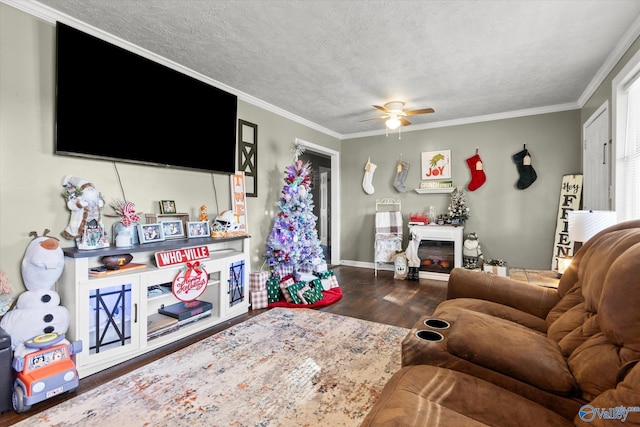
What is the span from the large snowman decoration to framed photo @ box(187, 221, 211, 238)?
1.08 m

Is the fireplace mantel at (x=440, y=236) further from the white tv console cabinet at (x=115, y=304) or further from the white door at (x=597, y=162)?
the white tv console cabinet at (x=115, y=304)

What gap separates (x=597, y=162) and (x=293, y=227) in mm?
3489

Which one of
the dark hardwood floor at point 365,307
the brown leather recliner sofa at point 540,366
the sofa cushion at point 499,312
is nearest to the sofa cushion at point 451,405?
the brown leather recliner sofa at point 540,366

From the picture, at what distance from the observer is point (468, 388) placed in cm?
105

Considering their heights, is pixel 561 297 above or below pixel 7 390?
above

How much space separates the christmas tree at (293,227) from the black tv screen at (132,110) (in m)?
0.89

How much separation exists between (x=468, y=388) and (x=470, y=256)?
3.85 metres

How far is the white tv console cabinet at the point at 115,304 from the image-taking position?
2.03 m

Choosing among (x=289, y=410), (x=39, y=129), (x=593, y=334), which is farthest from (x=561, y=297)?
(x=39, y=129)

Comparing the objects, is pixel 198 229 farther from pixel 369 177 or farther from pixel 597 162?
pixel 597 162

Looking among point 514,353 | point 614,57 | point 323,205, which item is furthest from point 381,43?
point 323,205

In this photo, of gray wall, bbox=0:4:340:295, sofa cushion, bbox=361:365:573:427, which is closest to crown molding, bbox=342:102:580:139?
gray wall, bbox=0:4:340:295

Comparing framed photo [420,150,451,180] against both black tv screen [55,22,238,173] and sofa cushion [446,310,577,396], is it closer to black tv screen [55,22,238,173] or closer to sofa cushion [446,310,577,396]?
black tv screen [55,22,238,173]

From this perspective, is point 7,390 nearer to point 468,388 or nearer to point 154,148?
point 154,148
